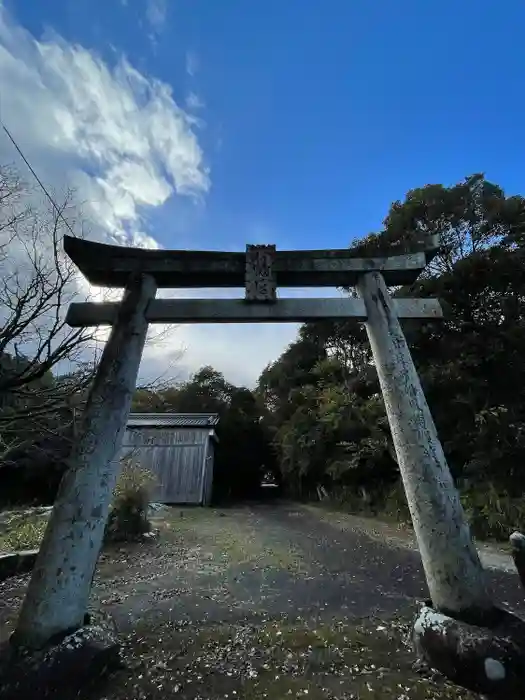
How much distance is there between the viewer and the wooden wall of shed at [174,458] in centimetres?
1224

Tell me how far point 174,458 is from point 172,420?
1720mm

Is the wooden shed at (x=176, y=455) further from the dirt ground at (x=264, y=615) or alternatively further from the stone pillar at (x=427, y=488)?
the stone pillar at (x=427, y=488)

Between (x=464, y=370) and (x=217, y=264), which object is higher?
(x=464, y=370)

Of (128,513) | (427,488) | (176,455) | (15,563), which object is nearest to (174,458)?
(176,455)

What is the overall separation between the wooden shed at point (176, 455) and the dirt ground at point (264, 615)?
18.2 feet

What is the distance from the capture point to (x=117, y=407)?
2844 millimetres

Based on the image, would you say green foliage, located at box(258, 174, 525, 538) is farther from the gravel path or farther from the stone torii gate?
the stone torii gate

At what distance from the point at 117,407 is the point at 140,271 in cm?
139

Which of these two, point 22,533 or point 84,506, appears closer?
point 84,506

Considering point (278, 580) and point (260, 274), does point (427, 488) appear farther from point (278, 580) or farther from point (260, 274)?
point (278, 580)

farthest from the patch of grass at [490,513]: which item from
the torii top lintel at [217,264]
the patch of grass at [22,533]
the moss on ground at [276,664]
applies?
the patch of grass at [22,533]

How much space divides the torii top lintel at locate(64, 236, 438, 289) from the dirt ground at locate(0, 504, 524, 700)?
10.1 ft

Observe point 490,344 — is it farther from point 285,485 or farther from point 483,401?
point 285,485

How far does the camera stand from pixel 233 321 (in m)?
3.46
